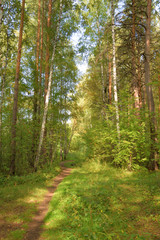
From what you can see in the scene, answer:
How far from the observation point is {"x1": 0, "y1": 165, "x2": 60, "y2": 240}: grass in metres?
4.58

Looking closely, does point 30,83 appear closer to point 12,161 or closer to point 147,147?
point 12,161

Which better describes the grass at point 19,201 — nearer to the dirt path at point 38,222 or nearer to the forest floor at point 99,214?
the forest floor at point 99,214

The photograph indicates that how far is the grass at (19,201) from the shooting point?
4.58 metres

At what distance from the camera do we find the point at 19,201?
21.4ft

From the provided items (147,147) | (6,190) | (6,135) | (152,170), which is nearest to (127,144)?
(147,147)

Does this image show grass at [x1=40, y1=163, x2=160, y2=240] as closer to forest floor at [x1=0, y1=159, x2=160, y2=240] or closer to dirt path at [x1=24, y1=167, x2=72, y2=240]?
forest floor at [x1=0, y1=159, x2=160, y2=240]

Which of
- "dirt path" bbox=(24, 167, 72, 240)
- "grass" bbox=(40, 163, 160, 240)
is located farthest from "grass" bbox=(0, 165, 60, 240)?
"grass" bbox=(40, 163, 160, 240)

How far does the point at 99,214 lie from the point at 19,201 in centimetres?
361

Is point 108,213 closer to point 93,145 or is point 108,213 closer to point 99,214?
point 99,214

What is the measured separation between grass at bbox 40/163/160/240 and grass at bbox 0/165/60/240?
2.43ft

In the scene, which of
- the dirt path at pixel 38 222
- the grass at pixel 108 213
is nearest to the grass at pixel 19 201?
the dirt path at pixel 38 222

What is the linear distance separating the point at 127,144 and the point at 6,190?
6.59 metres

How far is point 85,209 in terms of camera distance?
5.07 m

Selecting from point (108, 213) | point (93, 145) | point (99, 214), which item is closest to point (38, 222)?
point (99, 214)
